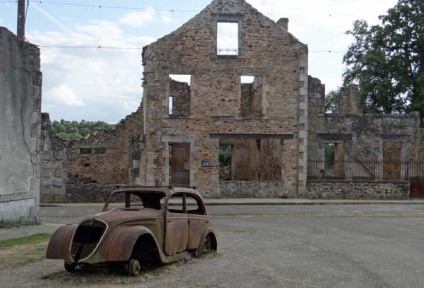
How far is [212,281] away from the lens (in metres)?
8.53

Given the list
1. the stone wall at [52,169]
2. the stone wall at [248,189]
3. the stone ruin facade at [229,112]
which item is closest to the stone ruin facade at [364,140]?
the stone ruin facade at [229,112]

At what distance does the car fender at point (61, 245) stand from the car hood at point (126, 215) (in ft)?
1.65

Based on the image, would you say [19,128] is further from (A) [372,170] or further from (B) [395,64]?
(B) [395,64]

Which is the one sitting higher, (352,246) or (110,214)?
(110,214)

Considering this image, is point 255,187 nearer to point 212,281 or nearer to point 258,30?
point 258,30

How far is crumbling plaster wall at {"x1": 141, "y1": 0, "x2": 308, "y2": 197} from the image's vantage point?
92.4 feet

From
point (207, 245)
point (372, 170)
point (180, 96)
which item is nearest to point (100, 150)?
point (180, 96)

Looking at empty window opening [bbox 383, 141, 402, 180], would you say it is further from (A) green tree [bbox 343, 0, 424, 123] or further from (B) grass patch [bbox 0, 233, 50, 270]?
(B) grass patch [bbox 0, 233, 50, 270]

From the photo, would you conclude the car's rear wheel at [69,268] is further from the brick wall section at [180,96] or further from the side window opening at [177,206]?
the brick wall section at [180,96]

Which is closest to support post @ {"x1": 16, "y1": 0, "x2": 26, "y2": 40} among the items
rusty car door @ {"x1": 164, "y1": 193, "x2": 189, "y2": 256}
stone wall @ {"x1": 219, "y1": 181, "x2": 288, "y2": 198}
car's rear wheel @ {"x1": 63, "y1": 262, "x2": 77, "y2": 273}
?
stone wall @ {"x1": 219, "y1": 181, "x2": 288, "y2": 198}

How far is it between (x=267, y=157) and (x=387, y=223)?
14056 millimetres

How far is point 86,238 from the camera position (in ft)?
28.1

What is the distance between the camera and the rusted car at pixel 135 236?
8.32 metres

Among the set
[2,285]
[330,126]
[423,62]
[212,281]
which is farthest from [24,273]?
[423,62]
